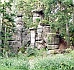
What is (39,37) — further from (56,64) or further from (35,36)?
(56,64)

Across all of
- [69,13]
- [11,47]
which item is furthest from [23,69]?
[11,47]

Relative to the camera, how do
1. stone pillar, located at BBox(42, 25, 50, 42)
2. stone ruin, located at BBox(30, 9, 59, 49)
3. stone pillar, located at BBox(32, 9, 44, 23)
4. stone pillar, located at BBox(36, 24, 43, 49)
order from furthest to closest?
stone pillar, located at BBox(32, 9, 44, 23) → stone pillar, located at BBox(36, 24, 43, 49) → stone pillar, located at BBox(42, 25, 50, 42) → stone ruin, located at BBox(30, 9, 59, 49)

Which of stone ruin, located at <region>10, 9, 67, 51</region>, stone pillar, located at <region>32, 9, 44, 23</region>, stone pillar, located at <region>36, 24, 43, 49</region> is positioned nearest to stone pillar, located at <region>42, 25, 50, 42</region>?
stone ruin, located at <region>10, 9, 67, 51</region>

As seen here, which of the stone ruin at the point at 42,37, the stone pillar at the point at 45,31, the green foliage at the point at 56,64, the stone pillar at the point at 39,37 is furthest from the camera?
the stone pillar at the point at 39,37

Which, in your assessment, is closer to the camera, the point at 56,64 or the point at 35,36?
the point at 56,64

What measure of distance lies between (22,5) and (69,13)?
6.66 m

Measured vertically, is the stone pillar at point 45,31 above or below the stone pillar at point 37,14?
below

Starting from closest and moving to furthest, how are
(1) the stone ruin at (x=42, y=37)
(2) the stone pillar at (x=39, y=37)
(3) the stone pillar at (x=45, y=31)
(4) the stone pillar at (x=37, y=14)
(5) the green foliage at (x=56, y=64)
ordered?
(5) the green foliage at (x=56, y=64) < (1) the stone ruin at (x=42, y=37) < (3) the stone pillar at (x=45, y=31) < (2) the stone pillar at (x=39, y=37) < (4) the stone pillar at (x=37, y=14)

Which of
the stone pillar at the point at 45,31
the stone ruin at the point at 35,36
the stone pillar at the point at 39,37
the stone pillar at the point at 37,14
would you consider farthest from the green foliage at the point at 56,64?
the stone pillar at the point at 37,14

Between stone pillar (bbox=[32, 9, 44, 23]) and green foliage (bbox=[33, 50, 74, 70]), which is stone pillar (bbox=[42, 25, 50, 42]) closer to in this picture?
stone pillar (bbox=[32, 9, 44, 23])

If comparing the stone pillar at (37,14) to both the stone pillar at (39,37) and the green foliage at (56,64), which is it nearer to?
the stone pillar at (39,37)

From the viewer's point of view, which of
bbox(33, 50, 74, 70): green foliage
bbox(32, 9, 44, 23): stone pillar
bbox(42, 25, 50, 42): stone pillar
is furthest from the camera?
bbox(32, 9, 44, 23): stone pillar

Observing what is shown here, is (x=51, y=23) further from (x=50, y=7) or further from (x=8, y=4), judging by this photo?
(x=8, y=4)

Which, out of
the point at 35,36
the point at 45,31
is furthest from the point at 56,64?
the point at 35,36
